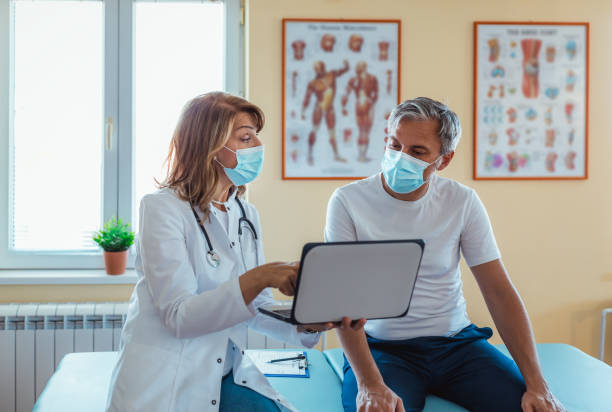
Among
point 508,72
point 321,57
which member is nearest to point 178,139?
point 321,57

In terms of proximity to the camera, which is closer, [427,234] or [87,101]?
[427,234]

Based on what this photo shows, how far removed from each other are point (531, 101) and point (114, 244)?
2200mm

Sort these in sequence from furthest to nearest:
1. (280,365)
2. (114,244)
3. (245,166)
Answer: (114,244), (280,365), (245,166)

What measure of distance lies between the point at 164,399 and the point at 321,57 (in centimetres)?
183

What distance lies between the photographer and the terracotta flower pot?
8.30ft

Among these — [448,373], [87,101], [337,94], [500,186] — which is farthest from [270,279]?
[87,101]

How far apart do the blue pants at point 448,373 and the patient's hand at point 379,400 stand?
0.28ft

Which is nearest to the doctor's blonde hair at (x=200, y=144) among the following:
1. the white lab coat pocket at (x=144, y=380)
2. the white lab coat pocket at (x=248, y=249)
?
the white lab coat pocket at (x=248, y=249)

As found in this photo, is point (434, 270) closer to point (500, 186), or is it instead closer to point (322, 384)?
point (322, 384)

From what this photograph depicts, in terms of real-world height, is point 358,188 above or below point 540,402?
above

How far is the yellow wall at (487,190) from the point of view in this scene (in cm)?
254

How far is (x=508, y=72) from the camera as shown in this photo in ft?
8.63

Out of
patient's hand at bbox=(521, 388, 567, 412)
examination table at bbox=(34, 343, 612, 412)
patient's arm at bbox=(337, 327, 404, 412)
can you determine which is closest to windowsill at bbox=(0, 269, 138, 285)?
examination table at bbox=(34, 343, 612, 412)

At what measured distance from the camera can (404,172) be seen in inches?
62.8
